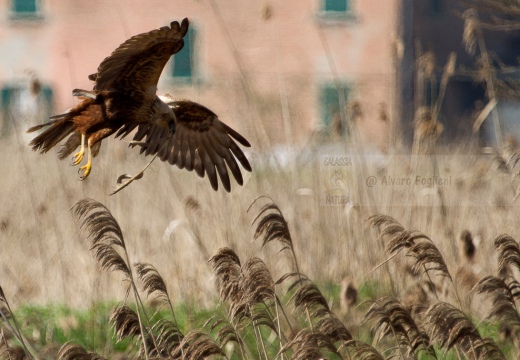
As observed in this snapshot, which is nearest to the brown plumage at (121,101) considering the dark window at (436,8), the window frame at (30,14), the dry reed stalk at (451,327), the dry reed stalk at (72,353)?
the dry reed stalk at (72,353)

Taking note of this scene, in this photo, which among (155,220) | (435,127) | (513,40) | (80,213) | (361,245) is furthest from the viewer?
(513,40)

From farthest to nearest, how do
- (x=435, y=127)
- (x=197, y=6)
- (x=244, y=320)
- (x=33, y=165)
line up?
(x=197, y=6), (x=33, y=165), (x=435, y=127), (x=244, y=320)

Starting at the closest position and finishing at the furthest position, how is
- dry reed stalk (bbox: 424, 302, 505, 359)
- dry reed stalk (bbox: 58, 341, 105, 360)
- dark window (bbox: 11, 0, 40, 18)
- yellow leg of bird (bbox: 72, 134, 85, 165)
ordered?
dry reed stalk (bbox: 58, 341, 105, 360)
dry reed stalk (bbox: 424, 302, 505, 359)
yellow leg of bird (bbox: 72, 134, 85, 165)
dark window (bbox: 11, 0, 40, 18)

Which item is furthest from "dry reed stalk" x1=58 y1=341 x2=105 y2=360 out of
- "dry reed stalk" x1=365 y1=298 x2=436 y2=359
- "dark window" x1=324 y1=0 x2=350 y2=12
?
"dark window" x1=324 y1=0 x2=350 y2=12

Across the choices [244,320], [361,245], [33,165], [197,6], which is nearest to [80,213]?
[244,320]

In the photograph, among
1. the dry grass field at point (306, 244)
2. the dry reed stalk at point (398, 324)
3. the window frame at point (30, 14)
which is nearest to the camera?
the dry reed stalk at point (398, 324)

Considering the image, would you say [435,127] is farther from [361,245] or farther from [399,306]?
[399,306]

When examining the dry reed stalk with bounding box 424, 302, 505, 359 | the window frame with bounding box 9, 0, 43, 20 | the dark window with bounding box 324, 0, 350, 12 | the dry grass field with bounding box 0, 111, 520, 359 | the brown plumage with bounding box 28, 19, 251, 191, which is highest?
the window frame with bounding box 9, 0, 43, 20

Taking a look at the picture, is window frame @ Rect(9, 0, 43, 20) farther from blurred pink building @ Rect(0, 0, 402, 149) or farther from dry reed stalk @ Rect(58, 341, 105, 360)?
dry reed stalk @ Rect(58, 341, 105, 360)

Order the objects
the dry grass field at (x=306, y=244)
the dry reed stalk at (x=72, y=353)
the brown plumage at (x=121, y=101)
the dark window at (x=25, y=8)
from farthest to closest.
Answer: the dark window at (x=25, y=8)
the brown plumage at (x=121, y=101)
the dry grass field at (x=306, y=244)
the dry reed stalk at (x=72, y=353)

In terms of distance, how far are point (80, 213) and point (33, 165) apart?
6.75m

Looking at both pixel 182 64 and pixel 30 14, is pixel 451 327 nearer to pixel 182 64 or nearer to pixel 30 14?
pixel 182 64

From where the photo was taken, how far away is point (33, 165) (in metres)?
9.75

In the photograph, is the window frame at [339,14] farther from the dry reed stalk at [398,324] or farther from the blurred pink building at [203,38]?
the dry reed stalk at [398,324]
